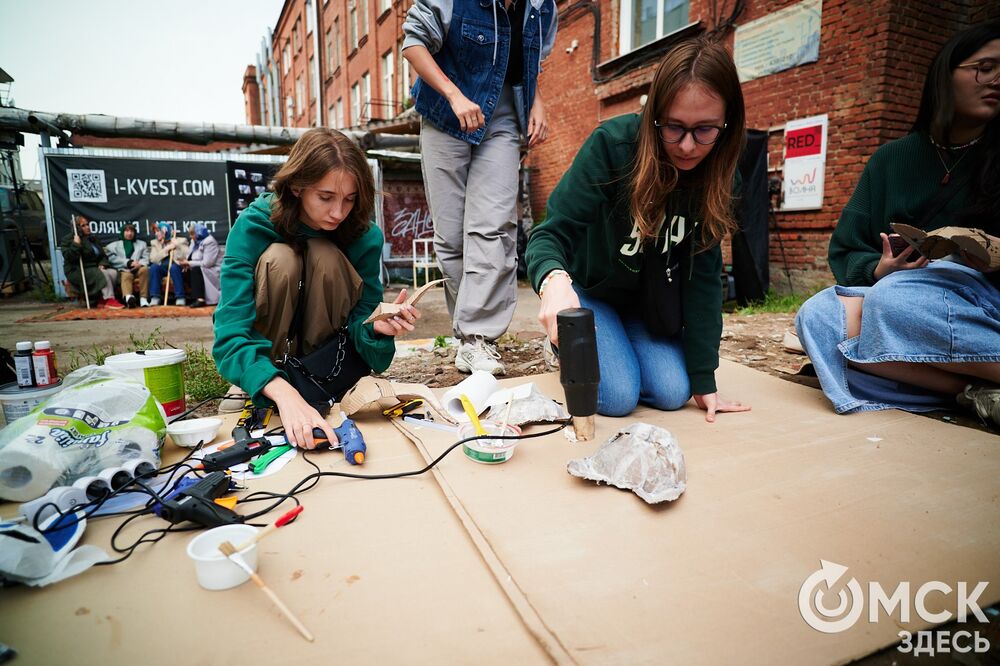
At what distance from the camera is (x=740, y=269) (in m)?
5.40

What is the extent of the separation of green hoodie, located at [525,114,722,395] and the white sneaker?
66cm

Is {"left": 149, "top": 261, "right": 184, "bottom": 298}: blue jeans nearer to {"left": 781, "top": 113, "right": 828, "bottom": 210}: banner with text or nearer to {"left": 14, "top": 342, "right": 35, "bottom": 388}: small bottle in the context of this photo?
{"left": 14, "top": 342, "right": 35, "bottom": 388}: small bottle

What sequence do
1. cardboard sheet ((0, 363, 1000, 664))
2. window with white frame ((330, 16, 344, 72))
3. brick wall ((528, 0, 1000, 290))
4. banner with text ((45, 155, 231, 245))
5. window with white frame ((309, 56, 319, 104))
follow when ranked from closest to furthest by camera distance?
1. cardboard sheet ((0, 363, 1000, 664))
2. brick wall ((528, 0, 1000, 290))
3. banner with text ((45, 155, 231, 245))
4. window with white frame ((330, 16, 344, 72))
5. window with white frame ((309, 56, 319, 104))

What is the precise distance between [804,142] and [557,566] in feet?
19.4

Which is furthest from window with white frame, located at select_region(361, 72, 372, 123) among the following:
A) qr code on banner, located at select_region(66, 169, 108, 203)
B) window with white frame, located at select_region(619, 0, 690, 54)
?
window with white frame, located at select_region(619, 0, 690, 54)

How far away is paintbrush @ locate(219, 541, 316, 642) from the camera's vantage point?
0.88 meters

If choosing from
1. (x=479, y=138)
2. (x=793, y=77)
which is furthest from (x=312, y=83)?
(x=479, y=138)

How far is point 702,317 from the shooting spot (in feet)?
6.64

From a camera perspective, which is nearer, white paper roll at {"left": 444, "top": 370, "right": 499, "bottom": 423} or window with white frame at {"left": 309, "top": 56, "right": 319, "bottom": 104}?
white paper roll at {"left": 444, "top": 370, "right": 499, "bottom": 423}

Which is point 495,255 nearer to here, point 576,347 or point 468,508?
point 576,347

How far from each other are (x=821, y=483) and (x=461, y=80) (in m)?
2.28

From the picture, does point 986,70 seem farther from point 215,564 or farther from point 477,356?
point 215,564

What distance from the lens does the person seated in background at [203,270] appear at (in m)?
7.21

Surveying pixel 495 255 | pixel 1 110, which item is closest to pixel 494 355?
pixel 495 255
